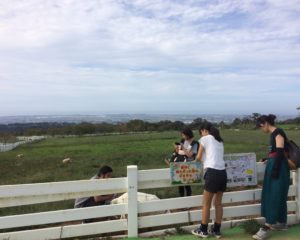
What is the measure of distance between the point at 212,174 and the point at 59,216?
7.41 ft

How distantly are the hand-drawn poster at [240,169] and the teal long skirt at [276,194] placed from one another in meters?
0.47

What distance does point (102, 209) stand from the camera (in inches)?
235

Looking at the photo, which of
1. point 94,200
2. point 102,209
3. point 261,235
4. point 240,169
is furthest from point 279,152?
point 94,200

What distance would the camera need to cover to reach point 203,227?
604 centimetres

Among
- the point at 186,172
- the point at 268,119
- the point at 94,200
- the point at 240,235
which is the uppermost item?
the point at 268,119

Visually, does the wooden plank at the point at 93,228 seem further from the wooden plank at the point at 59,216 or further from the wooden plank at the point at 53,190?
the wooden plank at the point at 53,190

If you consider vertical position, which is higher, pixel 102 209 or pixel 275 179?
pixel 275 179

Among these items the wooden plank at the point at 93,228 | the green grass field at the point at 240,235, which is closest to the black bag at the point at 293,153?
the green grass field at the point at 240,235

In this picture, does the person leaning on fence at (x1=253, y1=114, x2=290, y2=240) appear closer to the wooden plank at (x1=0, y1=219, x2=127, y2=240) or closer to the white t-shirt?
the white t-shirt

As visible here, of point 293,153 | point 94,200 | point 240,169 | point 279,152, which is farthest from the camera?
point 94,200

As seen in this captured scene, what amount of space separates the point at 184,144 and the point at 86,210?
9.26 ft

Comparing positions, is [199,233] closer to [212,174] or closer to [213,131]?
[212,174]

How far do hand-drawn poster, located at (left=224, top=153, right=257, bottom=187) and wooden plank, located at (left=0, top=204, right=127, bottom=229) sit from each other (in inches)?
70.7

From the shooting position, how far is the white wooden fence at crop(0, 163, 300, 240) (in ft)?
18.7
